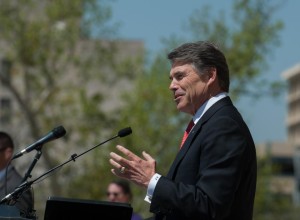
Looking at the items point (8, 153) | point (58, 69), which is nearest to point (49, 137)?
point (8, 153)

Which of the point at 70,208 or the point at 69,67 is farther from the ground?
the point at 70,208

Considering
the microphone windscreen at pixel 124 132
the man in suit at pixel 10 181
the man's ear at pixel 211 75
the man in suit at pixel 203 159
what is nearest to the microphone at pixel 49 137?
the man in suit at pixel 10 181

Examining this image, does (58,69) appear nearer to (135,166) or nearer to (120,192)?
(120,192)

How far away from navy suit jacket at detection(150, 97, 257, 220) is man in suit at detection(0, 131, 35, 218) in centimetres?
84

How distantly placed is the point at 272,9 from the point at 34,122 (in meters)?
9.57

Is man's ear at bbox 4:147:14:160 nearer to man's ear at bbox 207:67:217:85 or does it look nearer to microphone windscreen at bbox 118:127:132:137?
microphone windscreen at bbox 118:127:132:137

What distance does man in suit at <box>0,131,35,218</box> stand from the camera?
6.31 m

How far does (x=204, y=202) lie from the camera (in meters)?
4.93

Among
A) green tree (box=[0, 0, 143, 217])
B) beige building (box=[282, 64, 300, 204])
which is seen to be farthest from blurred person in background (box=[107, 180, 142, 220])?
beige building (box=[282, 64, 300, 204])

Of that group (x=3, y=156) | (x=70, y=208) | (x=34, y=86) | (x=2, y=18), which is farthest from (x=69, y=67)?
(x=70, y=208)

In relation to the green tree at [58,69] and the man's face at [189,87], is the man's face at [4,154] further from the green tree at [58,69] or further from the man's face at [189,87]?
the green tree at [58,69]

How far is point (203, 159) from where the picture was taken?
16.7 feet

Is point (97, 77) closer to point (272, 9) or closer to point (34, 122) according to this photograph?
point (34, 122)

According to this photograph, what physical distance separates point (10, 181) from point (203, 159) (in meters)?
A: 3.23
